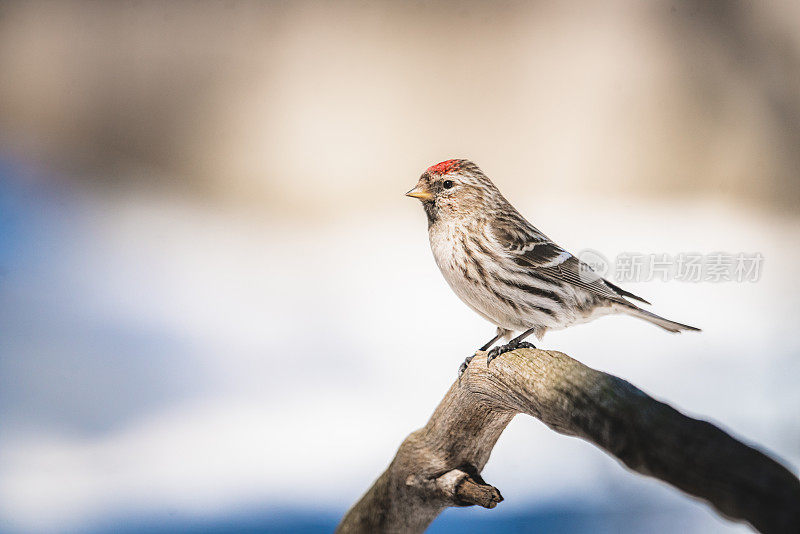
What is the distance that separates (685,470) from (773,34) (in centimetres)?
179

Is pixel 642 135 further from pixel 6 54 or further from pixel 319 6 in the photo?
pixel 6 54

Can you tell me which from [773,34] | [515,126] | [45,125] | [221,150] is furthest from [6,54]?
[773,34]

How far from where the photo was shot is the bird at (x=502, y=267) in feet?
4.58

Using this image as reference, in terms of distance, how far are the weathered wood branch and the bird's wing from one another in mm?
197

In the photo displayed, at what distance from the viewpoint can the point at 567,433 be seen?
3.87ft

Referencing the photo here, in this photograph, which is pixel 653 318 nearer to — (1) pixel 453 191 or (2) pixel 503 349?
(2) pixel 503 349

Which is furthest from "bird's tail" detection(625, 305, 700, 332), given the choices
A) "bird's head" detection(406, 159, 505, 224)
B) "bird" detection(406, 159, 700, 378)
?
"bird's head" detection(406, 159, 505, 224)

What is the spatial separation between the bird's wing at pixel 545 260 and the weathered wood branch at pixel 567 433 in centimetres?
20

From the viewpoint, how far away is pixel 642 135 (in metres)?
2.18

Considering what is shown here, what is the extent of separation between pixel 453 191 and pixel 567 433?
1.71ft

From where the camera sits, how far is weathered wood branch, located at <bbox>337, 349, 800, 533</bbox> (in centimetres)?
86
